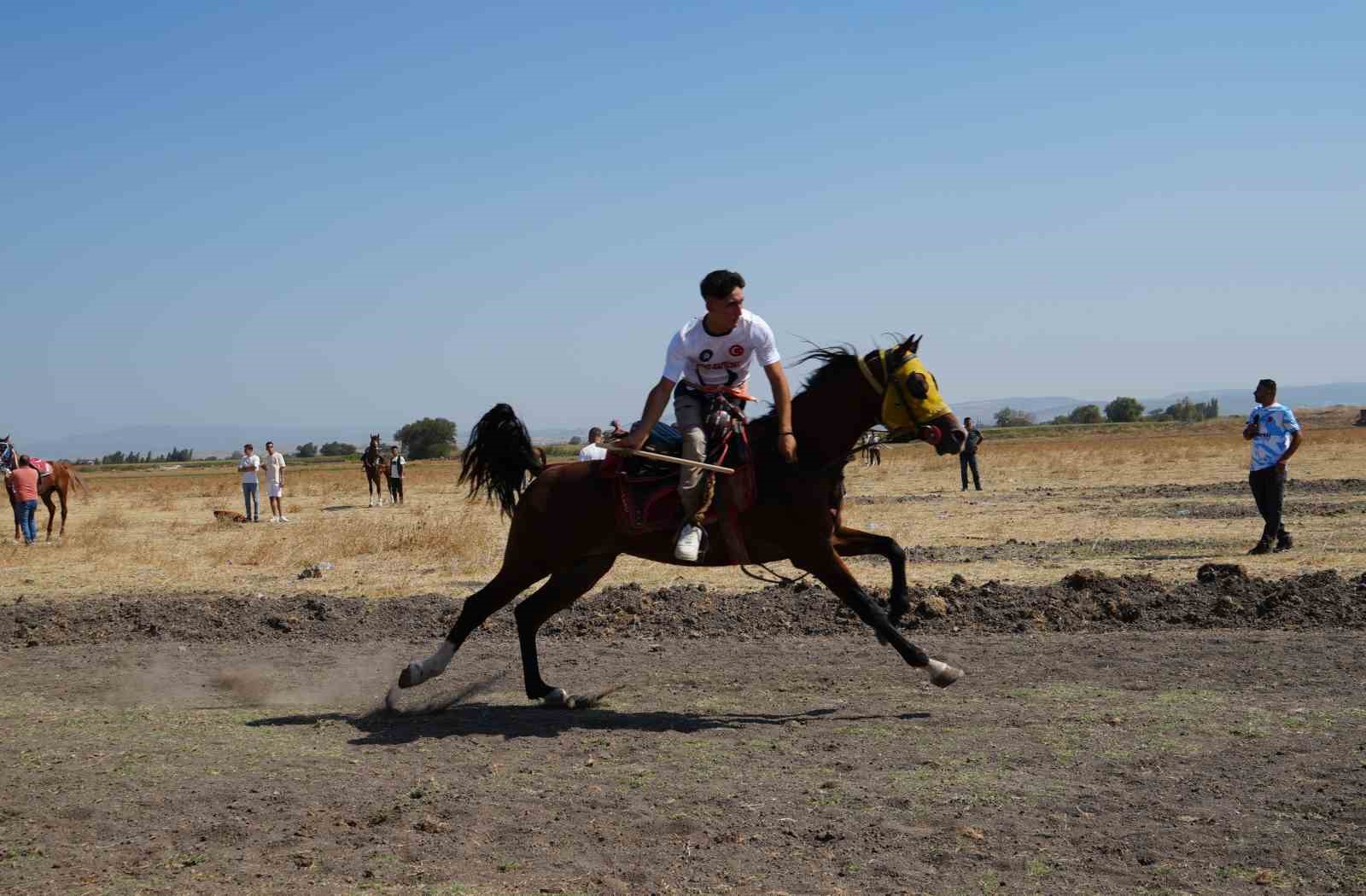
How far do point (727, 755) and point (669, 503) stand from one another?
70.2 inches

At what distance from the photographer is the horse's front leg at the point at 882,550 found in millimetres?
8141

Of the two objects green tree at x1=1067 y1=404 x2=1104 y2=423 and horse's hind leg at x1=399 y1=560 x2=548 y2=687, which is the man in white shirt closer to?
horse's hind leg at x1=399 y1=560 x2=548 y2=687

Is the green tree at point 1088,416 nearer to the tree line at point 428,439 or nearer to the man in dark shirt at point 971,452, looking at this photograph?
the tree line at point 428,439

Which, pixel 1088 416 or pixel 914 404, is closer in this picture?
pixel 914 404

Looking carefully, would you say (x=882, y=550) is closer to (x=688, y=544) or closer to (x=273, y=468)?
(x=688, y=544)

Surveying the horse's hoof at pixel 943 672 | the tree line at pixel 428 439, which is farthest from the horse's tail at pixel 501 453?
the tree line at pixel 428 439

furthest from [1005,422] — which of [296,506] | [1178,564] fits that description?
[1178,564]

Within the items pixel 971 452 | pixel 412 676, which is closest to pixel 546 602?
pixel 412 676

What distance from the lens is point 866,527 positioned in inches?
894

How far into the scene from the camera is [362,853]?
5.43 meters

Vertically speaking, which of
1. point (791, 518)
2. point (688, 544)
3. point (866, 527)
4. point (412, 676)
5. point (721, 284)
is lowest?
point (866, 527)

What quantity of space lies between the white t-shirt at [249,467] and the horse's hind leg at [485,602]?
21.8 meters

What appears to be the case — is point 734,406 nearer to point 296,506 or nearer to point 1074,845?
point 1074,845

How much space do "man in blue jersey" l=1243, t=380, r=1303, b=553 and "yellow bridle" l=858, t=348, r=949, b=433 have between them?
9.67 metres
